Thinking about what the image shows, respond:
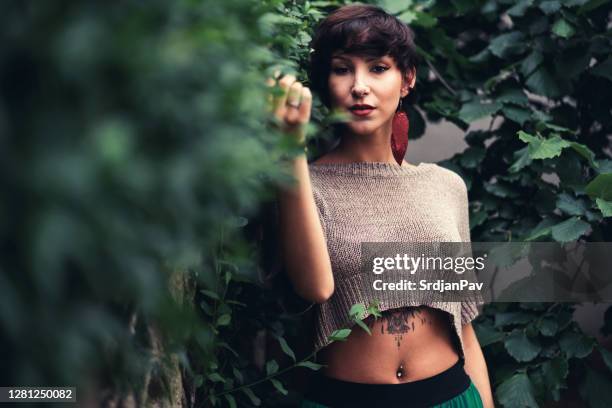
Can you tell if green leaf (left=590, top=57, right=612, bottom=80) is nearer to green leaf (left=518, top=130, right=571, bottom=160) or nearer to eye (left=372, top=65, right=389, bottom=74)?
green leaf (left=518, top=130, right=571, bottom=160)

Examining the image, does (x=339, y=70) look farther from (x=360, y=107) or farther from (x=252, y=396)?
(x=252, y=396)

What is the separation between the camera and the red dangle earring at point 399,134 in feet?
6.05

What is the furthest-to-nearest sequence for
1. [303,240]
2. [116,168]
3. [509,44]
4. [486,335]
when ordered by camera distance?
1. [509,44]
2. [486,335]
3. [303,240]
4. [116,168]

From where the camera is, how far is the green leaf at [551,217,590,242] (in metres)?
1.84

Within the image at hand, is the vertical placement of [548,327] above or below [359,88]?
below

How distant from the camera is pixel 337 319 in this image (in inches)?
65.7

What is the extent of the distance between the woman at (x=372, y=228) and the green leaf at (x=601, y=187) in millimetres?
372

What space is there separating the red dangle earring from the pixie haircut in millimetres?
139

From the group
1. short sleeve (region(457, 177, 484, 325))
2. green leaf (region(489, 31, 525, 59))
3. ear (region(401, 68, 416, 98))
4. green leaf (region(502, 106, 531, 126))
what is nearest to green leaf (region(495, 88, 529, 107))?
green leaf (region(502, 106, 531, 126))

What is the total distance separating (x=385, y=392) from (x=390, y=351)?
0.10 meters

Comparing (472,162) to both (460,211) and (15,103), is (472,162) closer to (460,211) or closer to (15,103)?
(460,211)

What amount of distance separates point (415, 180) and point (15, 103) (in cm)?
149

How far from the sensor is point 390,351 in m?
1.65

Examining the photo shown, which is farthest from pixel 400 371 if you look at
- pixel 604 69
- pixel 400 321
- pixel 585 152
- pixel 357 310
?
pixel 604 69
